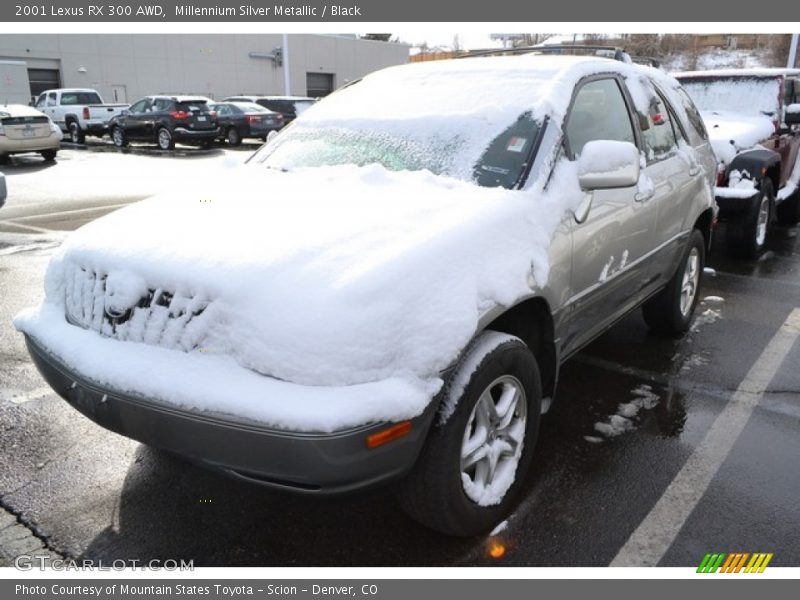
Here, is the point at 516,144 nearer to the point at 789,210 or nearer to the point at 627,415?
the point at 627,415

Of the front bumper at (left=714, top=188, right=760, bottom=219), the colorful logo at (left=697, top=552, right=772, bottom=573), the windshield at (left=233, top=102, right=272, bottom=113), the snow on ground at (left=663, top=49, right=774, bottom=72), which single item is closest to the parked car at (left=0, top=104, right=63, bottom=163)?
the windshield at (left=233, top=102, right=272, bottom=113)

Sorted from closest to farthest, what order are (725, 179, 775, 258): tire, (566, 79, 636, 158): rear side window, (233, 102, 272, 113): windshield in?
1. (566, 79, 636, 158): rear side window
2. (725, 179, 775, 258): tire
3. (233, 102, 272, 113): windshield

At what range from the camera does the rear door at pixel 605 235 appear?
3.07 metres

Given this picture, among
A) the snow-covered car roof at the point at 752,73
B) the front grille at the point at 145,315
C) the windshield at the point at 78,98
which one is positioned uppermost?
the snow-covered car roof at the point at 752,73

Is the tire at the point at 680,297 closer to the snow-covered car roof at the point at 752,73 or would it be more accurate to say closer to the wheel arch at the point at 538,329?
the wheel arch at the point at 538,329

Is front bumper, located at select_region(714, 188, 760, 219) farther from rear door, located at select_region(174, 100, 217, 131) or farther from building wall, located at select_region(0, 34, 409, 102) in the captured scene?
building wall, located at select_region(0, 34, 409, 102)

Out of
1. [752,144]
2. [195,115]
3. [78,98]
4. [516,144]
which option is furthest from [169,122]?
[516,144]

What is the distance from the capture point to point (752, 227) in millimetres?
6703

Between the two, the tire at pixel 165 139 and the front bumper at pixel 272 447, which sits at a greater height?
the front bumper at pixel 272 447

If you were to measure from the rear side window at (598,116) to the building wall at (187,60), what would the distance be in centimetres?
3522

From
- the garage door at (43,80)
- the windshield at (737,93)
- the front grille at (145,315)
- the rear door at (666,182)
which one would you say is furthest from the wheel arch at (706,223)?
the garage door at (43,80)

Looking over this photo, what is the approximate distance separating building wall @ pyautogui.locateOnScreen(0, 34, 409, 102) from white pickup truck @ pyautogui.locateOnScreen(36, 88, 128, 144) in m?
11.8

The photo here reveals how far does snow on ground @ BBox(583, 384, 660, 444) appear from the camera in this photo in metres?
3.46

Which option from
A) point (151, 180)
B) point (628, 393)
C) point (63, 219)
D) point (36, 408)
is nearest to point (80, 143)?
point (151, 180)
